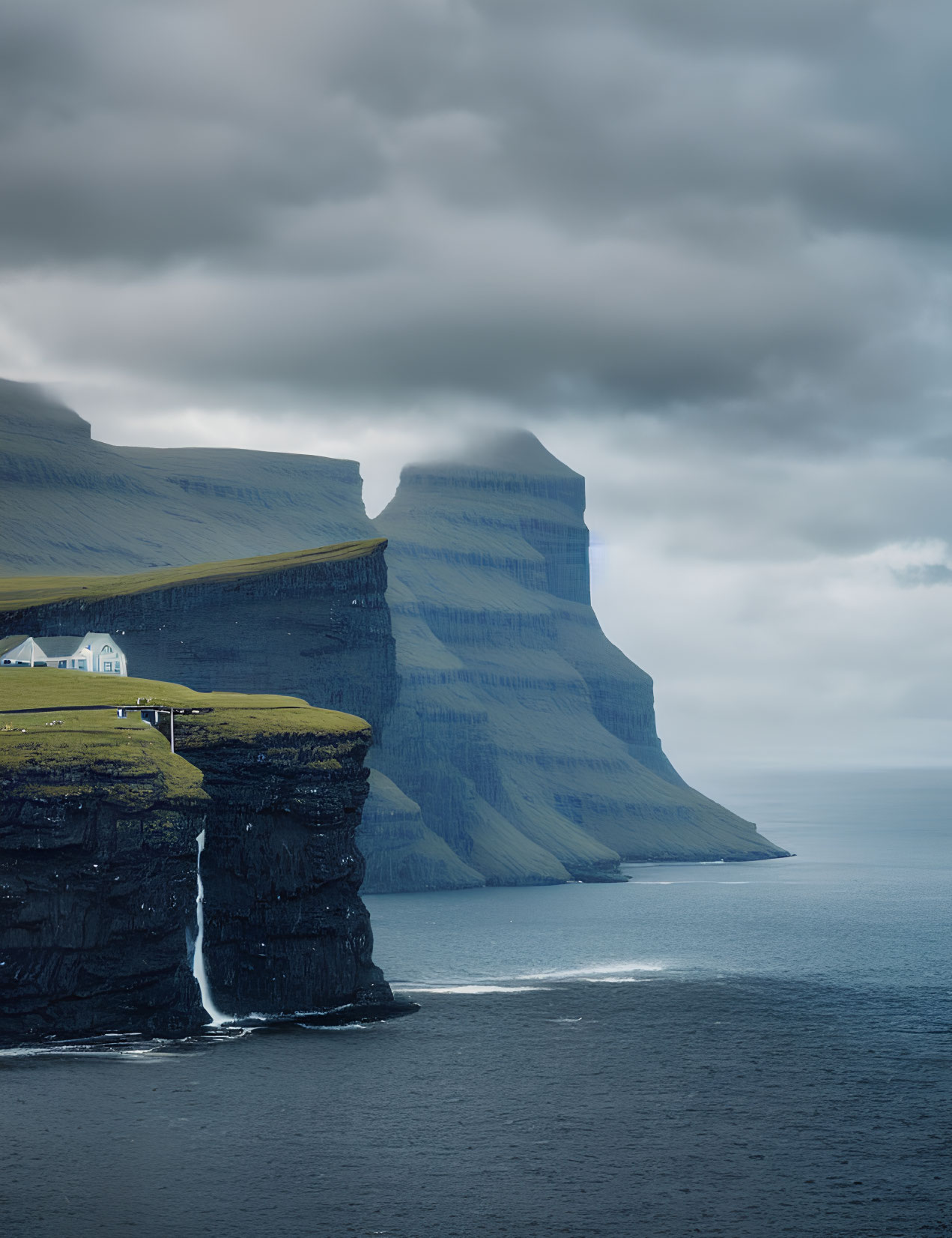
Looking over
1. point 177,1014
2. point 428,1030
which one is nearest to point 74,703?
point 177,1014

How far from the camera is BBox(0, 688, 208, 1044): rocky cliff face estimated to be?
5310 inches

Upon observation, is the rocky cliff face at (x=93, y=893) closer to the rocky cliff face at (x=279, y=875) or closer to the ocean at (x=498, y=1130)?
the ocean at (x=498, y=1130)

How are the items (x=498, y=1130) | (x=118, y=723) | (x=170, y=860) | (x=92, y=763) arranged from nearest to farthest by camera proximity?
(x=498, y=1130)
(x=92, y=763)
(x=170, y=860)
(x=118, y=723)

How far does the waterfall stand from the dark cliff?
0.77 meters

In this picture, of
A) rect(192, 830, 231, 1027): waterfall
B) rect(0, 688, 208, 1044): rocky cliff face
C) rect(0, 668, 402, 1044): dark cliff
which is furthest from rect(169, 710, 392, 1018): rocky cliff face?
rect(0, 688, 208, 1044): rocky cliff face

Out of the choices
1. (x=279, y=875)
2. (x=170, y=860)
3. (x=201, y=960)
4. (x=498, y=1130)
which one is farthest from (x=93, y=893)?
(x=498, y=1130)

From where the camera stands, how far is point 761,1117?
11575cm

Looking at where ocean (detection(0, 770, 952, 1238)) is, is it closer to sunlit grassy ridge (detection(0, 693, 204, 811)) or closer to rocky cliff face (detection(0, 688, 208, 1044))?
rocky cliff face (detection(0, 688, 208, 1044))

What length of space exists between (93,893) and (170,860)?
7.79 metres

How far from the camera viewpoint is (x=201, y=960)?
503ft

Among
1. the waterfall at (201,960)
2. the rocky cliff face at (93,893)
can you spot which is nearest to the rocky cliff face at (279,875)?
the waterfall at (201,960)

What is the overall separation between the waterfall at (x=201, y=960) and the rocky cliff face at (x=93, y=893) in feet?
16.5

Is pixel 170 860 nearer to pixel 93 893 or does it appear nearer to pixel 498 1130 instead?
pixel 93 893

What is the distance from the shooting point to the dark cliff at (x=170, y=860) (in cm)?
13625
